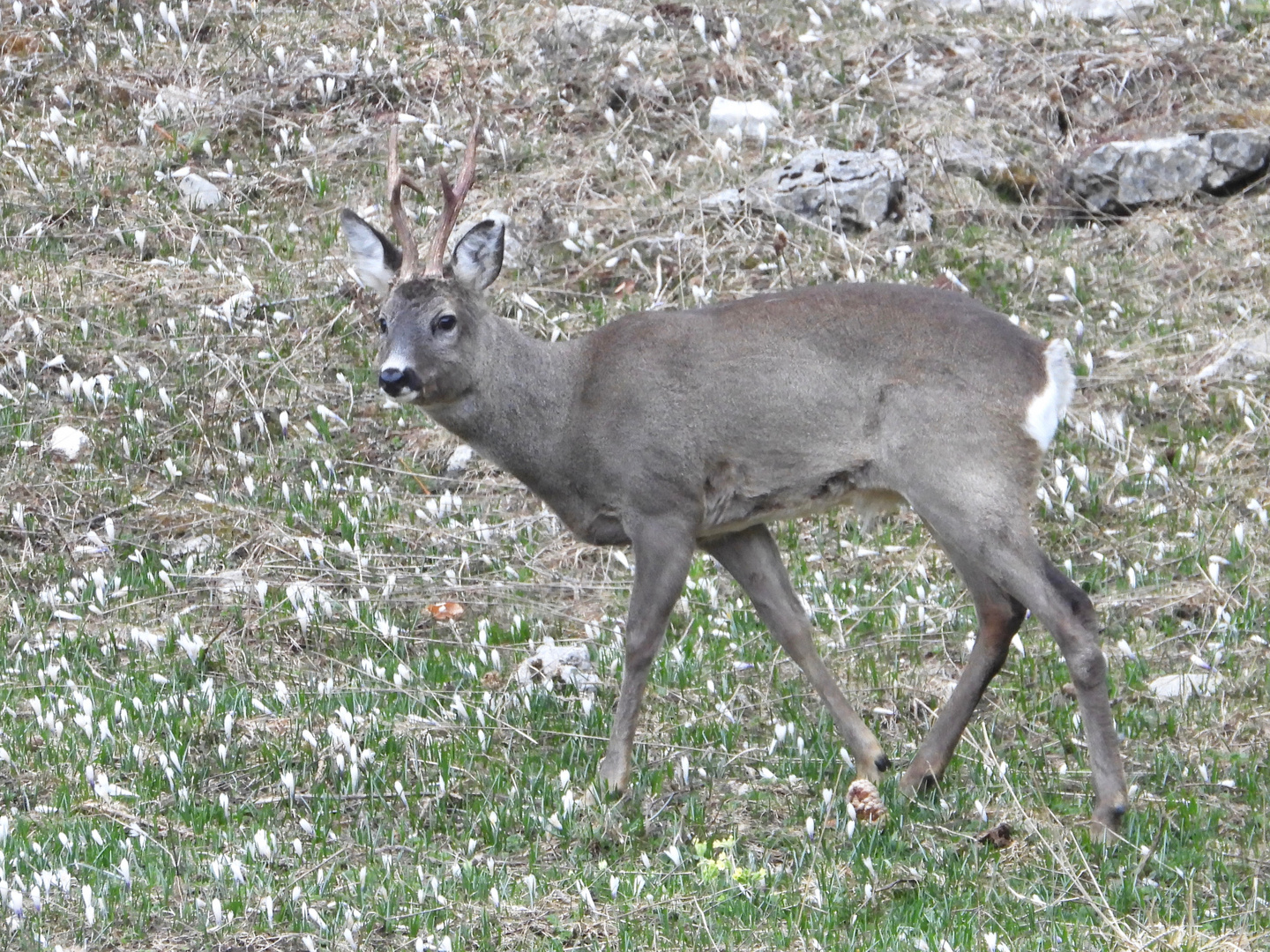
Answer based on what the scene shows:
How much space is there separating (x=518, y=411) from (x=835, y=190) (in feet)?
16.3

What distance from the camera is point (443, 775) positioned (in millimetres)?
6656

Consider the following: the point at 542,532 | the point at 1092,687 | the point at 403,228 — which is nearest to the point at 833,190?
the point at 542,532

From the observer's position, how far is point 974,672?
22.4 ft

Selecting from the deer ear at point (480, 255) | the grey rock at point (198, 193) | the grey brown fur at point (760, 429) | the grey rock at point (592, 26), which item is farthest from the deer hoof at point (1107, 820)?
the grey rock at point (592, 26)

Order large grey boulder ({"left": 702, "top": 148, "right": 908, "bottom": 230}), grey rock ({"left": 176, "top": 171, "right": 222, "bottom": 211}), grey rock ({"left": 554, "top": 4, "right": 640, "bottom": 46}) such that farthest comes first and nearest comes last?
grey rock ({"left": 554, "top": 4, "right": 640, "bottom": 46}), grey rock ({"left": 176, "top": 171, "right": 222, "bottom": 211}), large grey boulder ({"left": 702, "top": 148, "right": 908, "bottom": 230})

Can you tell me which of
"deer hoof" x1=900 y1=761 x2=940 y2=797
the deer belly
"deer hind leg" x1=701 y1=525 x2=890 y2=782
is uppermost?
the deer belly

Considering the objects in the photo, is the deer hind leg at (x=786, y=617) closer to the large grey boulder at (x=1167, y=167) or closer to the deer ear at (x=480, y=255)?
the deer ear at (x=480, y=255)

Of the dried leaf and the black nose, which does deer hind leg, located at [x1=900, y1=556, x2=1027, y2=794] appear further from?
the dried leaf

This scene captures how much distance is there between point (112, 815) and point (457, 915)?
161 centimetres

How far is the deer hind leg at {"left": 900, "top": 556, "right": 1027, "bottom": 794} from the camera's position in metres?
6.77

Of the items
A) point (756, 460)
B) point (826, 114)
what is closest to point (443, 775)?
point (756, 460)

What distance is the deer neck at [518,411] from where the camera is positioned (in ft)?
23.2

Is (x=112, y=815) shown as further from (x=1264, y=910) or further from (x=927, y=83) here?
(x=927, y=83)

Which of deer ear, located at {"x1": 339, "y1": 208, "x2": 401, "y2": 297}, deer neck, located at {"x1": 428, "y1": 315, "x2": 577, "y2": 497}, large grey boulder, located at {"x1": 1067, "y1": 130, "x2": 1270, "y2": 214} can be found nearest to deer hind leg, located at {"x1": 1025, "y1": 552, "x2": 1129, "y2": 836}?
deer neck, located at {"x1": 428, "y1": 315, "x2": 577, "y2": 497}
